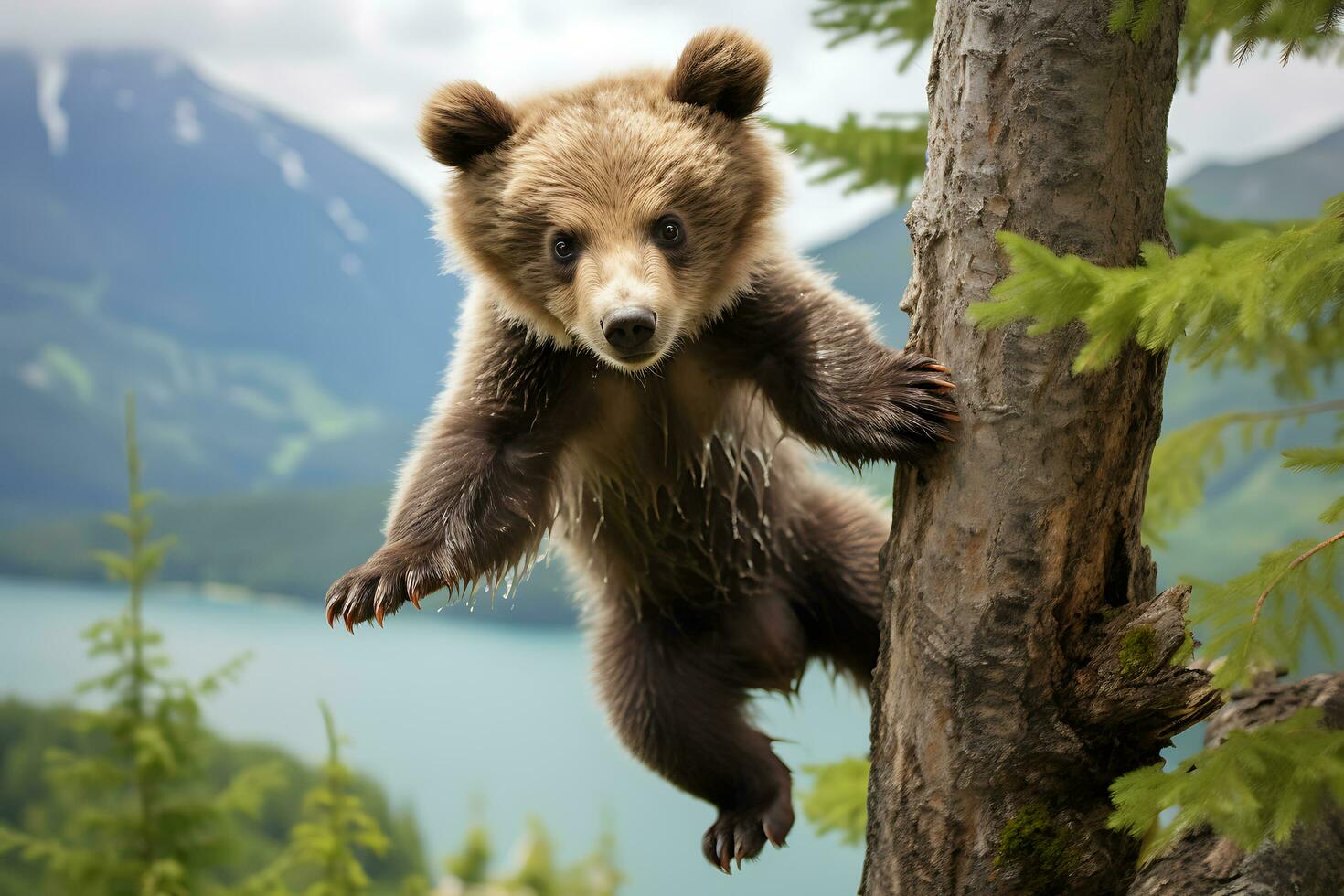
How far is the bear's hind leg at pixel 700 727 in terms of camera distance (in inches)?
132

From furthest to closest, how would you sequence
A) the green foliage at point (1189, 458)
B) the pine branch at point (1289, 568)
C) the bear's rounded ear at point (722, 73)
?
1. the green foliage at point (1189, 458)
2. the bear's rounded ear at point (722, 73)
3. the pine branch at point (1289, 568)

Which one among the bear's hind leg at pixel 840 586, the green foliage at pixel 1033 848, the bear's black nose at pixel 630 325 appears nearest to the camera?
the green foliage at pixel 1033 848

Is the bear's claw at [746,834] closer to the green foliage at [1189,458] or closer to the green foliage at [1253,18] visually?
the green foliage at [1189,458]

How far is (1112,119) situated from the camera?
2277mm

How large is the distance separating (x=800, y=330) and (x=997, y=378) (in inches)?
33.9

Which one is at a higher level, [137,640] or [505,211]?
[505,211]

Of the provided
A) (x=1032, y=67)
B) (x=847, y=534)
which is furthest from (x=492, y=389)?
(x=1032, y=67)

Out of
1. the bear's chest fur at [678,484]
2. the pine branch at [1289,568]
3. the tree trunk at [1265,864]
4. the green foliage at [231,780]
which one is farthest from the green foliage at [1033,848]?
the green foliage at [231,780]

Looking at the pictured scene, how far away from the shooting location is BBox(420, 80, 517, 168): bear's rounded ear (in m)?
3.04

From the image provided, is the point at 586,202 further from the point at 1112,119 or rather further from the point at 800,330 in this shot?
the point at 1112,119

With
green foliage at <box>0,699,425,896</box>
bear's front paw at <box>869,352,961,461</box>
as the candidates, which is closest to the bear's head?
bear's front paw at <box>869,352,961,461</box>

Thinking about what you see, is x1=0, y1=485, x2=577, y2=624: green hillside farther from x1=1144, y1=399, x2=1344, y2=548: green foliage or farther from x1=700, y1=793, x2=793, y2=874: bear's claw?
x1=700, y1=793, x2=793, y2=874: bear's claw

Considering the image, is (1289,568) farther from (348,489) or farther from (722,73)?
(348,489)

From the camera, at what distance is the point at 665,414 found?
11.4 feet
